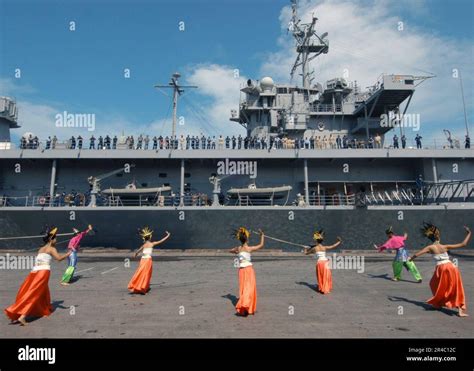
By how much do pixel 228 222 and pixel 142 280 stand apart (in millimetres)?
8460

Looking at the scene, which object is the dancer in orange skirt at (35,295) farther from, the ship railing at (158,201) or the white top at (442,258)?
the ship railing at (158,201)

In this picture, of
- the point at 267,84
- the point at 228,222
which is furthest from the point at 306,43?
the point at 228,222

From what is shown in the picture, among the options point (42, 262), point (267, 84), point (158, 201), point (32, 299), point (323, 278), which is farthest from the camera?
point (267, 84)

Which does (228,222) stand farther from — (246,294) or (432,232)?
(432,232)

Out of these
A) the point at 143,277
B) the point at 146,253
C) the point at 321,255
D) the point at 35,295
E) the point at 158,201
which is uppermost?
the point at 158,201

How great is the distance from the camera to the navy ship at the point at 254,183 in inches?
633

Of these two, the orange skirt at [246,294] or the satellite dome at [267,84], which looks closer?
the orange skirt at [246,294]

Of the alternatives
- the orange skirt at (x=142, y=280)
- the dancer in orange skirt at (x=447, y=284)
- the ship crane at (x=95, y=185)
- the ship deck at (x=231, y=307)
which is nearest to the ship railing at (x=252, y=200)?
the ship deck at (x=231, y=307)

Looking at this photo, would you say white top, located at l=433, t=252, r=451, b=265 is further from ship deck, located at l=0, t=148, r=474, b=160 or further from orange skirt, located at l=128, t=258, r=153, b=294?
ship deck, located at l=0, t=148, r=474, b=160

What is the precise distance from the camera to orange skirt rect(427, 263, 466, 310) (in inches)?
232

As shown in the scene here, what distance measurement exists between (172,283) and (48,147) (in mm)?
13943

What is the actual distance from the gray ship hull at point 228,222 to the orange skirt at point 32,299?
9.97 m

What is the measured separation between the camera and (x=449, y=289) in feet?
19.6
